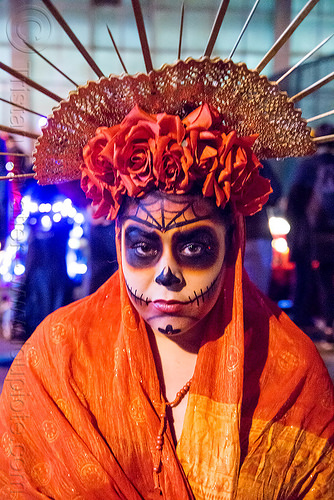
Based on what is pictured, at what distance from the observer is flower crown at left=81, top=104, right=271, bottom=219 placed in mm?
686

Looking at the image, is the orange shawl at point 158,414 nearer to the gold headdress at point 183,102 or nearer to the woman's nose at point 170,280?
the woman's nose at point 170,280

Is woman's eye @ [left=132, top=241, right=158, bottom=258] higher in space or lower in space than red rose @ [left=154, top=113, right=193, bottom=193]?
lower

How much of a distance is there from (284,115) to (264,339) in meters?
0.42

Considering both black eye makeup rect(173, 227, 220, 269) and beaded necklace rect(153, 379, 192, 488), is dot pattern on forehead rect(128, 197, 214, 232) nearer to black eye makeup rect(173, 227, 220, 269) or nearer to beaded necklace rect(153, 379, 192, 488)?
black eye makeup rect(173, 227, 220, 269)

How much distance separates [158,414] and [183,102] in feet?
1.86

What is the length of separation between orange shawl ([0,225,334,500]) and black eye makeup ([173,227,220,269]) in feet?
0.26

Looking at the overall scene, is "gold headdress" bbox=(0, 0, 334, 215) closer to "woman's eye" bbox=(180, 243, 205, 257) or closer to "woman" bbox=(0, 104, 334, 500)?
"woman" bbox=(0, 104, 334, 500)

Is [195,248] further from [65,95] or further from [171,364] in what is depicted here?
[65,95]

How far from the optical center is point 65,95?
0.85 metres

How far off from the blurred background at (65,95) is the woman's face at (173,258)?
0.14 meters
